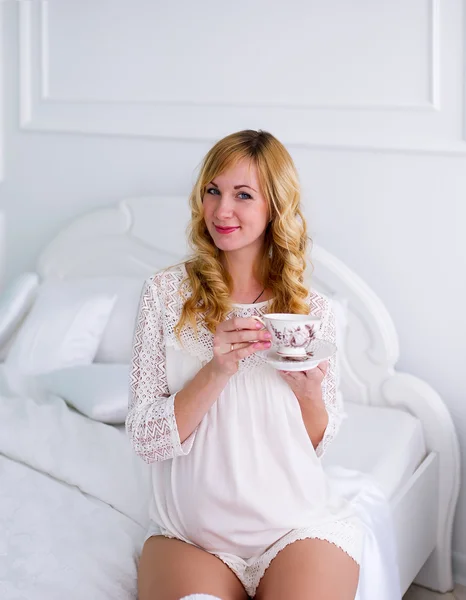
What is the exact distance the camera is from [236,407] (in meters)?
1.59

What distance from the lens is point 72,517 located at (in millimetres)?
1880

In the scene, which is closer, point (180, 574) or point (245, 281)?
point (180, 574)

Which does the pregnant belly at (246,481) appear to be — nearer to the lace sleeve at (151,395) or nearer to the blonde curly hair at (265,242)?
the lace sleeve at (151,395)

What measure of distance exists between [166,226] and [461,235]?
39.0 inches

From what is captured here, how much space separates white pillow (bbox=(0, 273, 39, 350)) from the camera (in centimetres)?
284

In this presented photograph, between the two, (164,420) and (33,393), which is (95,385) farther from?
(164,420)

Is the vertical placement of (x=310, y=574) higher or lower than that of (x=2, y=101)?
lower

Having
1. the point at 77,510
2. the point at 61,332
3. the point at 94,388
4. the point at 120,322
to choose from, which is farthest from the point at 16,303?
the point at 77,510

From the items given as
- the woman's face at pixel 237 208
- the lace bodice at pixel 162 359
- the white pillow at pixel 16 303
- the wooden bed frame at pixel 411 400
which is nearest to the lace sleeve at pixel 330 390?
the lace bodice at pixel 162 359

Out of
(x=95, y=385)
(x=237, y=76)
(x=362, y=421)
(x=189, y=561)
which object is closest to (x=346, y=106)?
(x=237, y=76)

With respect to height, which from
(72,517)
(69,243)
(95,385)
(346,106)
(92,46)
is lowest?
(72,517)

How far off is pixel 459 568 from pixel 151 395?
134 cm

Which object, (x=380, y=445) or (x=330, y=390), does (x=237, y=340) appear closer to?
(x=330, y=390)

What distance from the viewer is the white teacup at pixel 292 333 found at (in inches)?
56.1
